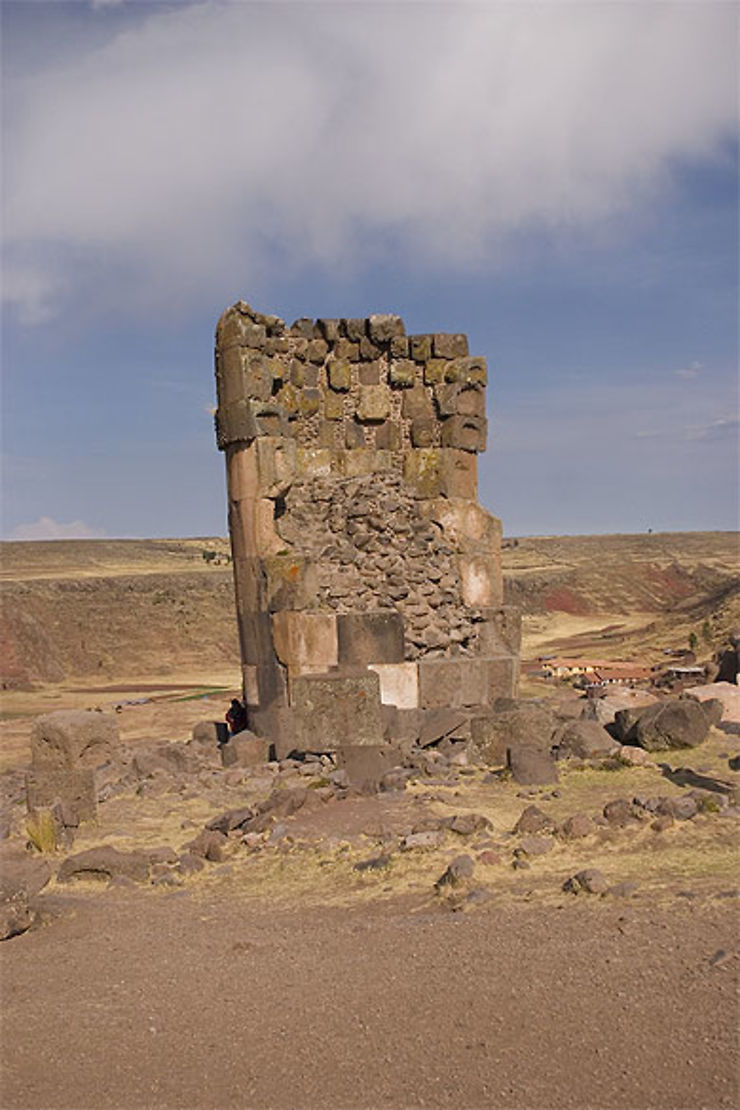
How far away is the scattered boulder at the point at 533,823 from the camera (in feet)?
24.3

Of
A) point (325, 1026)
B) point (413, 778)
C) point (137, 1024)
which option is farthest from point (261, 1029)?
point (413, 778)

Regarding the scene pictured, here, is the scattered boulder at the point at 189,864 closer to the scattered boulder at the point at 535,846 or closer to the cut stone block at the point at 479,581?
the scattered boulder at the point at 535,846

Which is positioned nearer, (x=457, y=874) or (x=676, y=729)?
(x=457, y=874)

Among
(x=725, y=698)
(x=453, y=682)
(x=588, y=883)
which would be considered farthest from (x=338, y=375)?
(x=588, y=883)

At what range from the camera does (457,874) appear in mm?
6422

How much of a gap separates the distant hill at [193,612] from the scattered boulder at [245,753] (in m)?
18.3

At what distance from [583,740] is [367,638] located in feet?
9.60

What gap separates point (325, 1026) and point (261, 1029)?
0.99 ft

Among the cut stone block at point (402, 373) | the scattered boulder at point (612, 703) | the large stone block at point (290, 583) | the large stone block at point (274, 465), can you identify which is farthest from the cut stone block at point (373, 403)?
the scattered boulder at point (612, 703)

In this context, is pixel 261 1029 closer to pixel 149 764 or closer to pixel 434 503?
pixel 149 764

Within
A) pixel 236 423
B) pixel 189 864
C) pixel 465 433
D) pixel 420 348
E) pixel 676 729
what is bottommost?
pixel 189 864

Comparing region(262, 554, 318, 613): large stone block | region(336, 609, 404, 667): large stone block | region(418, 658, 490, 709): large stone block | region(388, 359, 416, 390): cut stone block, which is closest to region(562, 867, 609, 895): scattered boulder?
region(336, 609, 404, 667): large stone block

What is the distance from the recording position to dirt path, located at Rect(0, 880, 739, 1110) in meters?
3.89

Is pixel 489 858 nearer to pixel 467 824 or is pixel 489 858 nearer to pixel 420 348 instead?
pixel 467 824
